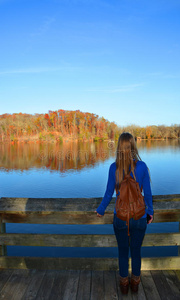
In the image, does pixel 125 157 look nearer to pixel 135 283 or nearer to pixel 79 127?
pixel 135 283

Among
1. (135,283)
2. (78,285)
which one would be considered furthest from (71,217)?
(135,283)

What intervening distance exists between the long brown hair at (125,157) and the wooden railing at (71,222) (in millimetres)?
500

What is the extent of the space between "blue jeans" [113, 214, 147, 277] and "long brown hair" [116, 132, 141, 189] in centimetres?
34

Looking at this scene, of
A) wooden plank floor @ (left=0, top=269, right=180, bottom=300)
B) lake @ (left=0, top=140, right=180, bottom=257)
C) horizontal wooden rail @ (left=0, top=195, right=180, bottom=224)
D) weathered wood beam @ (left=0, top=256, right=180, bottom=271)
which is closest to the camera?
wooden plank floor @ (left=0, top=269, right=180, bottom=300)

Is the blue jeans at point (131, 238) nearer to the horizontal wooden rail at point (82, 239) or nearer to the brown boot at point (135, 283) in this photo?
the brown boot at point (135, 283)

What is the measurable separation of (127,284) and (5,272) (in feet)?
4.38

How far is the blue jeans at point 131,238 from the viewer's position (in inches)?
84.6

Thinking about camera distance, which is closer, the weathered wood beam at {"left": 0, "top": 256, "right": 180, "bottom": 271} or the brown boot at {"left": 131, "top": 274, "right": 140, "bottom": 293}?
the brown boot at {"left": 131, "top": 274, "right": 140, "bottom": 293}

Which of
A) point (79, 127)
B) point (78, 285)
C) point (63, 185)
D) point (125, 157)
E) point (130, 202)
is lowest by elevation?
point (63, 185)

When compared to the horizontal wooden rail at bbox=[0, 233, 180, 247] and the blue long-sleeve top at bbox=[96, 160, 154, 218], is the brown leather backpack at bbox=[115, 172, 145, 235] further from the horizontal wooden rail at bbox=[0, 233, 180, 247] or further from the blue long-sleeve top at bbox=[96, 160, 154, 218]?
the horizontal wooden rail at bbox=[0, 233, 180, 247]

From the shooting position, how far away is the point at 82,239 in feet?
8.51

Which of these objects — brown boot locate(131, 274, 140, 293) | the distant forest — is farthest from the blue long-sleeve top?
the distant forest

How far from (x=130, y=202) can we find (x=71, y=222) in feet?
2.64

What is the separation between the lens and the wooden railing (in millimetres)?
2555
